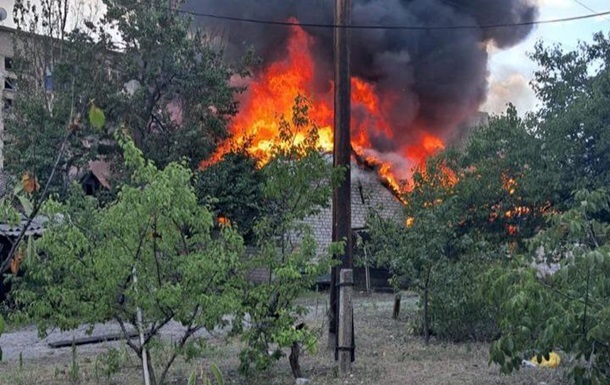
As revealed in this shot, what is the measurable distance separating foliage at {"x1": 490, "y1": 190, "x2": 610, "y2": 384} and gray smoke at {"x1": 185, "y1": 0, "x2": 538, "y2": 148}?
46.2 ft

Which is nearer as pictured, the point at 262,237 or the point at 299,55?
the point at 262,237

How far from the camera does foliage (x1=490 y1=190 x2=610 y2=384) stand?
5195 mm

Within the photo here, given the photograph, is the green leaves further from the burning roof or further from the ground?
the burning roof

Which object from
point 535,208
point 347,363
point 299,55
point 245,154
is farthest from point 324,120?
point 347,363

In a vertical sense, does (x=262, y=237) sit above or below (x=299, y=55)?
below

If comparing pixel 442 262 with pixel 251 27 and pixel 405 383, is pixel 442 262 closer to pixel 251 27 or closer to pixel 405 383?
pixel 405 383

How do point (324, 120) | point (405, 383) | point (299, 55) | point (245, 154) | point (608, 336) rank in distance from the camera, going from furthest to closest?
point (245, 154) → point (299, 55) → point (324, 120) → point (405, 383) → point (608, 336)

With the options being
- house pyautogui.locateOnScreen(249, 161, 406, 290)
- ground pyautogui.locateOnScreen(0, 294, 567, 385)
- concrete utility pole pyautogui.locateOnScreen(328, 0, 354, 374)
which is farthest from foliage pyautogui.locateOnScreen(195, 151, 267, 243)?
concrete utility pole pyautogui.locateOnScreen(328, 0, 354, 374)

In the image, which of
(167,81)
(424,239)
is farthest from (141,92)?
(424,239)

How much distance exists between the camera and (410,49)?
20062mm

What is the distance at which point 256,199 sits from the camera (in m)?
19.9

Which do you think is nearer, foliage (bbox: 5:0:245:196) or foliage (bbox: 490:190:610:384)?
foliage (bbox: 490:190:610:384)

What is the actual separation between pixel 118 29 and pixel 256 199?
672 cm

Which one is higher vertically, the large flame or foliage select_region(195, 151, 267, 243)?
the large flame
